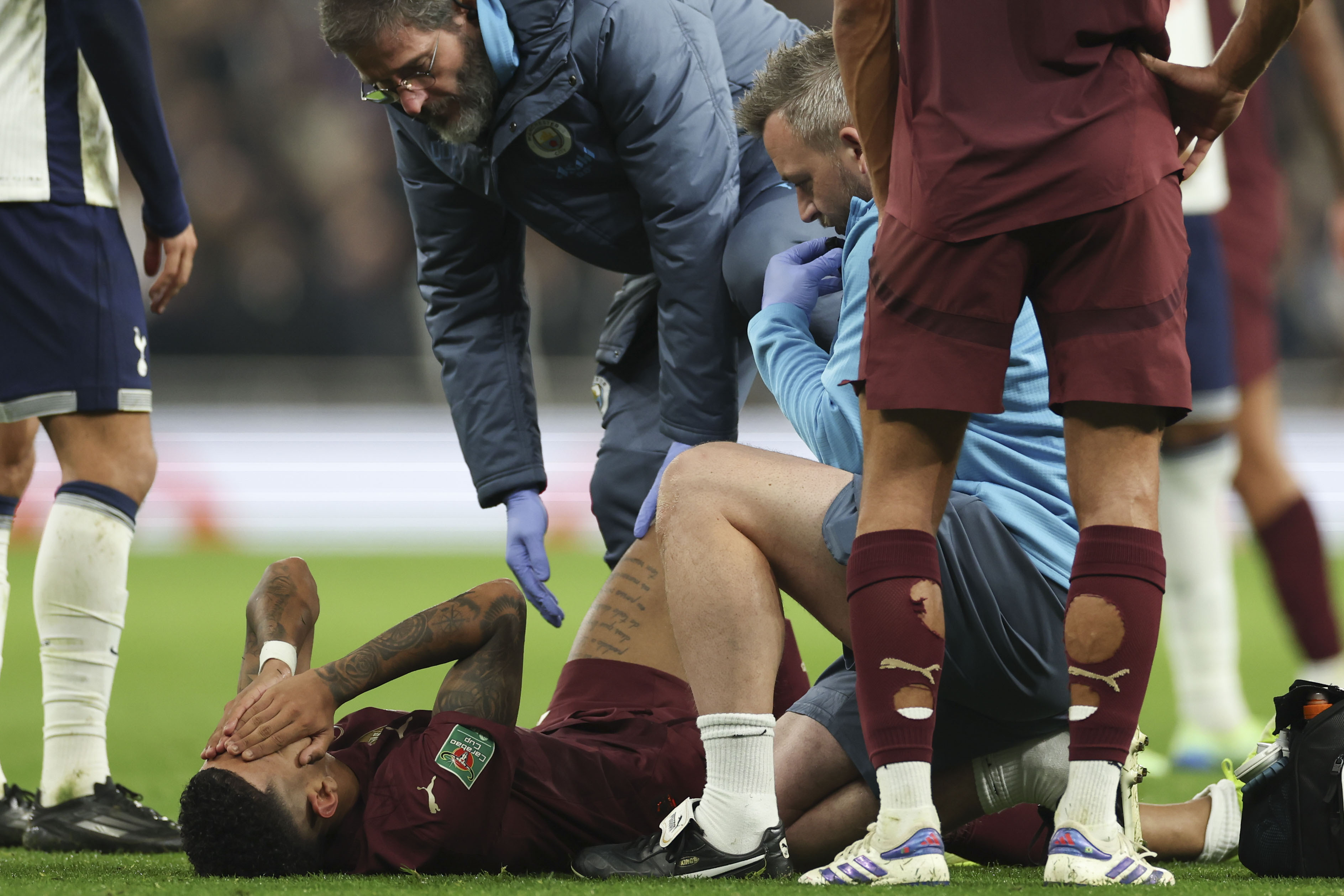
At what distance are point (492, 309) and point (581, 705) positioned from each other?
3.18 ft

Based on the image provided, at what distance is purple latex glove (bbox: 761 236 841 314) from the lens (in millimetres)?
2449

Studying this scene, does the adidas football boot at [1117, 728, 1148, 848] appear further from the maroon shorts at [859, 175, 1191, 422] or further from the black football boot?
the black football boot

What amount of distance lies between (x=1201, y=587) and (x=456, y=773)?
7.75 ft

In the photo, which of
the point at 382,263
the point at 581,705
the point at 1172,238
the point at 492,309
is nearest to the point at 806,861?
the point at 581,705

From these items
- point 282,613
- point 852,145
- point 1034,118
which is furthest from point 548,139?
point 1034,118

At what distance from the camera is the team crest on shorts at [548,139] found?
112 inches

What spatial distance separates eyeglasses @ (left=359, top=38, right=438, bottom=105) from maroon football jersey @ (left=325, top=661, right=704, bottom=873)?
3.62ft

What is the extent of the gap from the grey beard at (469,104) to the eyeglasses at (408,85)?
0.04 meters

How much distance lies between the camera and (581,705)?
2709mm

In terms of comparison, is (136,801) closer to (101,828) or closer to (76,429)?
(101,828)

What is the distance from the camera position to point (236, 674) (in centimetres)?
533

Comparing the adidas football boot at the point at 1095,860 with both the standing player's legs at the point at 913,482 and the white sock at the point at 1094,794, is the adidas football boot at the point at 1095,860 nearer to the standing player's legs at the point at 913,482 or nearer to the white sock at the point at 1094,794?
the white sock at the point at 1094,794

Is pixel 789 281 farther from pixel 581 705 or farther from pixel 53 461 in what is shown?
pixel 53 461

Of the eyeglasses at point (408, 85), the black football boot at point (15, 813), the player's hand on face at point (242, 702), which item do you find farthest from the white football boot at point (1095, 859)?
the black football boot at point (15, 813)
